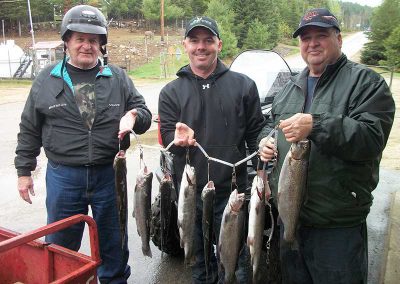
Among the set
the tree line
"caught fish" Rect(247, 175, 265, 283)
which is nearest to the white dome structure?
the tree line

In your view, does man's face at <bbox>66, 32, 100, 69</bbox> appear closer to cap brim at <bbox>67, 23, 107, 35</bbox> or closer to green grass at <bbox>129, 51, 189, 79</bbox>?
cap brim at <bbox>67, 23, 107, 35</bbox>

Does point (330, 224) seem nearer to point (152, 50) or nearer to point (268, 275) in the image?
point (268, 275)

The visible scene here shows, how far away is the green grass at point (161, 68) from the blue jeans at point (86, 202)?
33.9 meters

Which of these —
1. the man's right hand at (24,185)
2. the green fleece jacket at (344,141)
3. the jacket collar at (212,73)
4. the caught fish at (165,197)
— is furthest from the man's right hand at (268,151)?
the man's right hand at (24,185)

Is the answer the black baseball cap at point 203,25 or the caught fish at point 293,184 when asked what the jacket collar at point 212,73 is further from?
the caught fish at point 293,184

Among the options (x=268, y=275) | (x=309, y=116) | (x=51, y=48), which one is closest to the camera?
(x=309, y=116)

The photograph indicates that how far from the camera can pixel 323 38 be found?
319cm

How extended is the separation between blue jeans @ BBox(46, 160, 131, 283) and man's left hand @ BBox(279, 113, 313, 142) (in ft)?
6.68

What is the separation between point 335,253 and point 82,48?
9.27 ft

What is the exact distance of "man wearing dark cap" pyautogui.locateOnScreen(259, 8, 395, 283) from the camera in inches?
108

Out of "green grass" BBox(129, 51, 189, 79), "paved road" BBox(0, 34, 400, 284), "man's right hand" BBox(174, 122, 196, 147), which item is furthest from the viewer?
"green grass" BBox(129, 51, 189, 79)

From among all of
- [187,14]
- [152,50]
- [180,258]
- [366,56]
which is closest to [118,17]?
[187,14]

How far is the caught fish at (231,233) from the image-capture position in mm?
3008

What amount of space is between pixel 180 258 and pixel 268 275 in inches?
53.7
